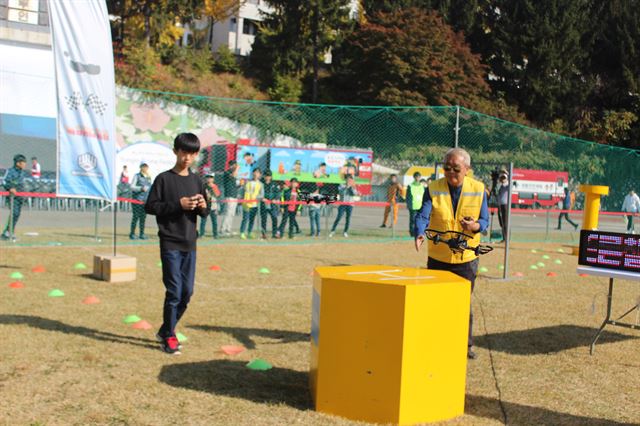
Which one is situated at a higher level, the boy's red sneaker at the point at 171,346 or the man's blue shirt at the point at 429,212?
the man's blue shirt at the point at 429,212

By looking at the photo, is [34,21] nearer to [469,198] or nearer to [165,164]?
[165,164]

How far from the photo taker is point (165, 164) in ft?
59.7

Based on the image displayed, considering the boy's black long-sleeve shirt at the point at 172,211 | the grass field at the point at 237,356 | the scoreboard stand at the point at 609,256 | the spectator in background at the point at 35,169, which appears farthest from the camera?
the spectator in background at the point at 35,169

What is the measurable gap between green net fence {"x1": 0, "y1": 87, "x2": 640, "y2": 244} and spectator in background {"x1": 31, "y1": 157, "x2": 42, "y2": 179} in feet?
0.47

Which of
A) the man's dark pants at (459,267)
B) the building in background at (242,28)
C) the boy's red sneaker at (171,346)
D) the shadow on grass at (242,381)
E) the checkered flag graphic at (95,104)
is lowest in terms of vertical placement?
the shadow on grass at (242,381)

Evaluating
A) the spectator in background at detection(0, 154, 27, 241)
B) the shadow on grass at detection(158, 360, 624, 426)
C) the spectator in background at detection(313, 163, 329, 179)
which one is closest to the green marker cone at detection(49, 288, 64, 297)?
the shadow on grass at detection(158, 360, 624, 426)

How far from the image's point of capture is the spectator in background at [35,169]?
1635cm

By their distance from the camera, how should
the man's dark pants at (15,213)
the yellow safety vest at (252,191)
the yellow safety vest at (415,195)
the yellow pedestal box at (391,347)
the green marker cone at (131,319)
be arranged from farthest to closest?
the yellow safety vest at (415,195) < the yellow safety vest at (252,191) < the man's dark pants at (15,213) < the green marker cone at (131,319) < the yellow pedestal box at (391,347)

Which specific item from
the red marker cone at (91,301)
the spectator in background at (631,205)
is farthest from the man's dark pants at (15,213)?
the spectator in background at (631,205)

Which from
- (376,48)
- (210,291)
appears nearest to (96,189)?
(210,291)

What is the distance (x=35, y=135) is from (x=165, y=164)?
3.29m

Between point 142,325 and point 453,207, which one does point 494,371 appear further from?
point 142,325

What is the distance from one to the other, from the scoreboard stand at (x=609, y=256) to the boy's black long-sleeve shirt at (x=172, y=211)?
3.69 m

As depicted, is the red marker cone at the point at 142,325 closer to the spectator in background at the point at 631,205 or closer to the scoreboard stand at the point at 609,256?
the scoreboard stand at the point at 609,256
